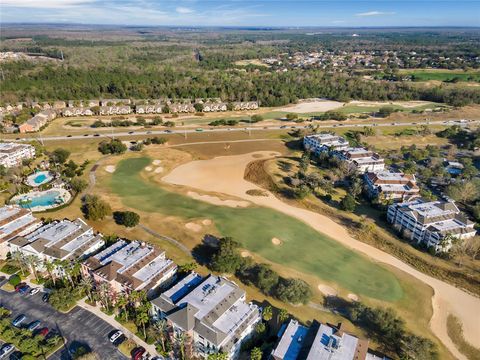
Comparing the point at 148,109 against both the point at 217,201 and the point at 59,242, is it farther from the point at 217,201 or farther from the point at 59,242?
the point at 59,242

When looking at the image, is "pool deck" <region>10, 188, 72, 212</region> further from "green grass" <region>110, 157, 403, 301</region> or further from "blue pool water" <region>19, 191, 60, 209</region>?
"green grass" <region>110, 157, 403, 301</region>

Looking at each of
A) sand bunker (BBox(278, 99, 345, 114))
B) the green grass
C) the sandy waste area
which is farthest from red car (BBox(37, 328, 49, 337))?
sand bunker (BBox(278, 99, 345, 114))

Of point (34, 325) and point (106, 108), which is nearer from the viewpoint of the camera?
point (34, 325)

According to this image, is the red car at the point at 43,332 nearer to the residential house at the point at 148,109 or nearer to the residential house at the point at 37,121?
the residential house at the point at 37,121

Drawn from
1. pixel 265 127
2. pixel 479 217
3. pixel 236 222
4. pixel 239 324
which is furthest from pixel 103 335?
pixel 265 127

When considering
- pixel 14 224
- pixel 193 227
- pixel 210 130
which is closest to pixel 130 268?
pixel 193 227

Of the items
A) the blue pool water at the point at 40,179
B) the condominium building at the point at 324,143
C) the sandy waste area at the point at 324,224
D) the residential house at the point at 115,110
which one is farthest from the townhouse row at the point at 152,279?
the residential house at the point at 115,110

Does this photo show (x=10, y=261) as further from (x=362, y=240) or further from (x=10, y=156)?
(x=362, y=240)
